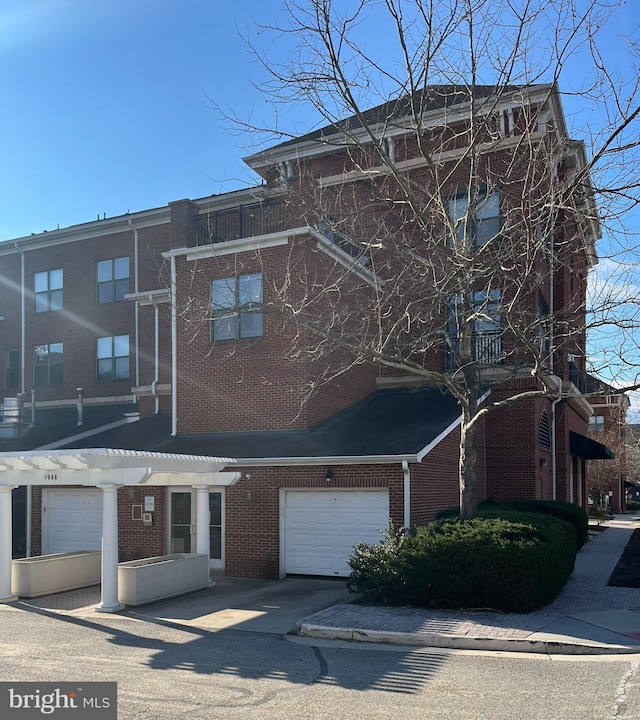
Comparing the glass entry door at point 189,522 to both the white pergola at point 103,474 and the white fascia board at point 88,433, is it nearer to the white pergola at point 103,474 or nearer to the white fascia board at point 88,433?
the white pergola at point 103,474

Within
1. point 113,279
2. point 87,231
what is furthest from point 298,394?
point 87,231

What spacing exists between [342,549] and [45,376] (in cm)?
1735

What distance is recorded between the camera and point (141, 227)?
27.1m

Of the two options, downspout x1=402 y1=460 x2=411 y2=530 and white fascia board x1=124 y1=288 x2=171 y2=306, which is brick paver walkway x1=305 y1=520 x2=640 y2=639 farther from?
white fascia board x1=124 y1=288 x2=171 y2=306

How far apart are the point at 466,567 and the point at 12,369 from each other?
23.6 meters

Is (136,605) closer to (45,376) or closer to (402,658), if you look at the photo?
(402,658)

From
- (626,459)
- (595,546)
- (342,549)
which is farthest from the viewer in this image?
(626,459)

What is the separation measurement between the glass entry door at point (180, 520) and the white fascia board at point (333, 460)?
244 centimetres

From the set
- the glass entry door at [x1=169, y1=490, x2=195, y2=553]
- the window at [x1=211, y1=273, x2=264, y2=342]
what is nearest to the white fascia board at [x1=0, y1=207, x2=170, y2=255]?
the window at [x1=211, y1=273, x2=264, y2=342]

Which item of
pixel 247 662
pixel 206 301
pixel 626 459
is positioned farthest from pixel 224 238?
pixel 626 459

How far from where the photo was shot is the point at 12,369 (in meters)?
29.9

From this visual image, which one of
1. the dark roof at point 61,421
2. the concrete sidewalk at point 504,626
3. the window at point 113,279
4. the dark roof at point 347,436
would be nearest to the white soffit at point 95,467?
the dark roof at point 347,436

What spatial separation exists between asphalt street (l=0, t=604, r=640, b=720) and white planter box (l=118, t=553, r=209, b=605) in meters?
2.00

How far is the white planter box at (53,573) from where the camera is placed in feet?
47.4
